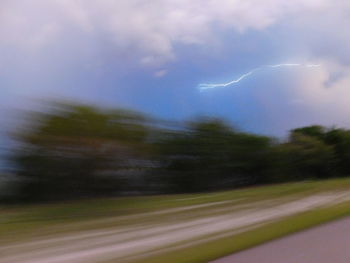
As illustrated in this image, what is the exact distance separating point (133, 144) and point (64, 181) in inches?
106

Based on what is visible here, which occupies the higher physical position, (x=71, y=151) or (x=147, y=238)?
(x=71, y=151)

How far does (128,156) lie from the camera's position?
18.1 metres

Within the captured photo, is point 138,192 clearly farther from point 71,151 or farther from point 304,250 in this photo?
point 304,250

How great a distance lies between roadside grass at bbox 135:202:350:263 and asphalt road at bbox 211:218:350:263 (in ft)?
0.86

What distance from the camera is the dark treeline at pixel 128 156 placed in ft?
53.6

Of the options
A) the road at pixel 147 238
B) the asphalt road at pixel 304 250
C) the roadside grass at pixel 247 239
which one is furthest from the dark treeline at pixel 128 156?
the asphalt road at pixel 304 250

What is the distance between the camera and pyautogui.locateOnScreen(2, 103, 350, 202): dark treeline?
1633 cm

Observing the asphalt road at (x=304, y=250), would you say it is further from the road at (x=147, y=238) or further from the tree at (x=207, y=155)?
the tree at (x=207, y=155)

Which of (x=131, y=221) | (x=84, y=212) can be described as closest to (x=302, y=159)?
(x=84, y=212)

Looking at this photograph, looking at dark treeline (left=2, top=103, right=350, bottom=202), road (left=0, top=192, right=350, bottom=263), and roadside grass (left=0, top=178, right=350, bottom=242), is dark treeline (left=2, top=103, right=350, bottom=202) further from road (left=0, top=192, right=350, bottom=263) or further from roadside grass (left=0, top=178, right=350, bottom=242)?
road (left=0, top=192, right=350, bottom=263)

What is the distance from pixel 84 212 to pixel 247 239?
231 inches

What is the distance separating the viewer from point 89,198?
17125 millimetres

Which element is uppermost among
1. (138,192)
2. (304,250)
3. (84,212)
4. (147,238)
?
(138,192)

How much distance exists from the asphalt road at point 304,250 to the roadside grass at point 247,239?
0.26 m
